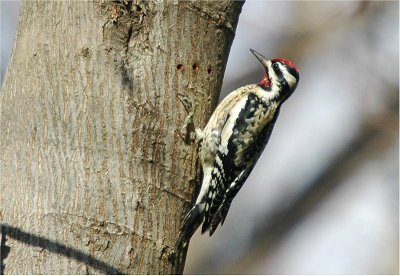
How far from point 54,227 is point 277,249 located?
5.73 meters

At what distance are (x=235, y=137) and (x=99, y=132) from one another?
1.85 m

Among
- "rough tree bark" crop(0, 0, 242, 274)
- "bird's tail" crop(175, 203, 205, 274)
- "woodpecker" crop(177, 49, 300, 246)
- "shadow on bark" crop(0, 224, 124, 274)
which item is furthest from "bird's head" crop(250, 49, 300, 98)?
"shadow on bark" crop(0, 224, 124, 274)

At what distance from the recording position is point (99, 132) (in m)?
3.77

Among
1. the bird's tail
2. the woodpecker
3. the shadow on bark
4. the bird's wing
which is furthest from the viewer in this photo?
the bird's wing

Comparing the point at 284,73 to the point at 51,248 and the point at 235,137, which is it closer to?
the point at 235,137

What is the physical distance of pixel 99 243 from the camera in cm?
367

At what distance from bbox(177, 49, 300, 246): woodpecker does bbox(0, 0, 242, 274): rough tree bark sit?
0.53 m

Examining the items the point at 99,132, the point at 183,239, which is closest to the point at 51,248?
the point at 99,132

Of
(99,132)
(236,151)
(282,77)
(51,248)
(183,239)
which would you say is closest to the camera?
(51,248)

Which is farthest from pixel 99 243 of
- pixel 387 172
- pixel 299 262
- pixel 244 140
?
pixel 299 262

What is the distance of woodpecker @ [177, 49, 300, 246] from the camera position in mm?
4797

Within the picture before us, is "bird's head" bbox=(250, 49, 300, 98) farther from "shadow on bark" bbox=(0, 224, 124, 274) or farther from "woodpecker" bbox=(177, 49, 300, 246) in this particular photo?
"shadow on bark" bbox=(0, 224, 124, 274)

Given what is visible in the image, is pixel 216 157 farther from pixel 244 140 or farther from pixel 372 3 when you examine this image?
pixel 372 3

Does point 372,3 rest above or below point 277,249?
Answer: above
